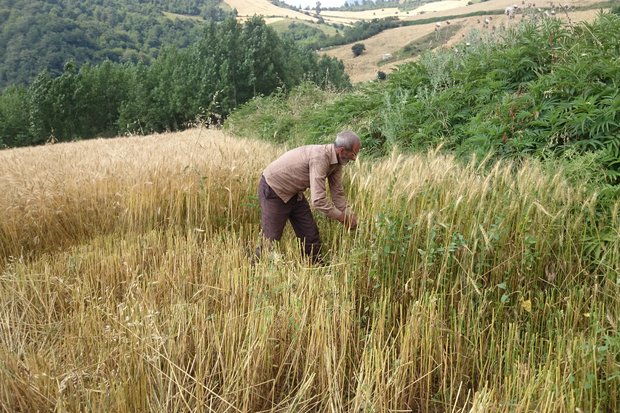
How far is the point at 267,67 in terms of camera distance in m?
33.7

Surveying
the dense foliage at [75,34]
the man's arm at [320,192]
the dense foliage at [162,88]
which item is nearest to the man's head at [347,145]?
the man's arm at [320,192]

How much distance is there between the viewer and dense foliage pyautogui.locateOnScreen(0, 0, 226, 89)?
9194 centimetres

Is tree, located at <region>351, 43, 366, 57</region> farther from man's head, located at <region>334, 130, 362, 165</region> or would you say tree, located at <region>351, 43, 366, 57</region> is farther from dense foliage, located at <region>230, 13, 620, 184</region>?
man's head, located at <region>334, 130, 362, 165</region>

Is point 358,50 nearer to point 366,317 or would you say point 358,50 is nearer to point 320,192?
point 320,192

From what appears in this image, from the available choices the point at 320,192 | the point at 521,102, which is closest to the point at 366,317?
the point at 320,192

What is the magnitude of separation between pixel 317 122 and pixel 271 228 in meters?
5.48

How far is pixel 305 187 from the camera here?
4.10 meters

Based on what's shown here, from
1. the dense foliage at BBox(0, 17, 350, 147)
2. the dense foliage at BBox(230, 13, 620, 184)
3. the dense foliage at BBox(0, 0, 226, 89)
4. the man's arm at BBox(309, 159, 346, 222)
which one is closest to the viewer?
the man's arm at BBox(309, 159, 346, 222)

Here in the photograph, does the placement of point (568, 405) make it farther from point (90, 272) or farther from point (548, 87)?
point (548, 87)

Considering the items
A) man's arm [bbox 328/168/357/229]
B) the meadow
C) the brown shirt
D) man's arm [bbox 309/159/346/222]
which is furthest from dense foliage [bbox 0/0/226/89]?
the meadow

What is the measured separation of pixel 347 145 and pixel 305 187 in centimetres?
62

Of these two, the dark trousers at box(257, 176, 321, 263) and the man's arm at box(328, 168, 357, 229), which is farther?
the dark trousers at box(257, 176, 321, 263)

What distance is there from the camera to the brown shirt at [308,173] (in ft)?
12.6

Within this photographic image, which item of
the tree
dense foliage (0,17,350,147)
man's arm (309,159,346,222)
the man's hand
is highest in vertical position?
the tree
